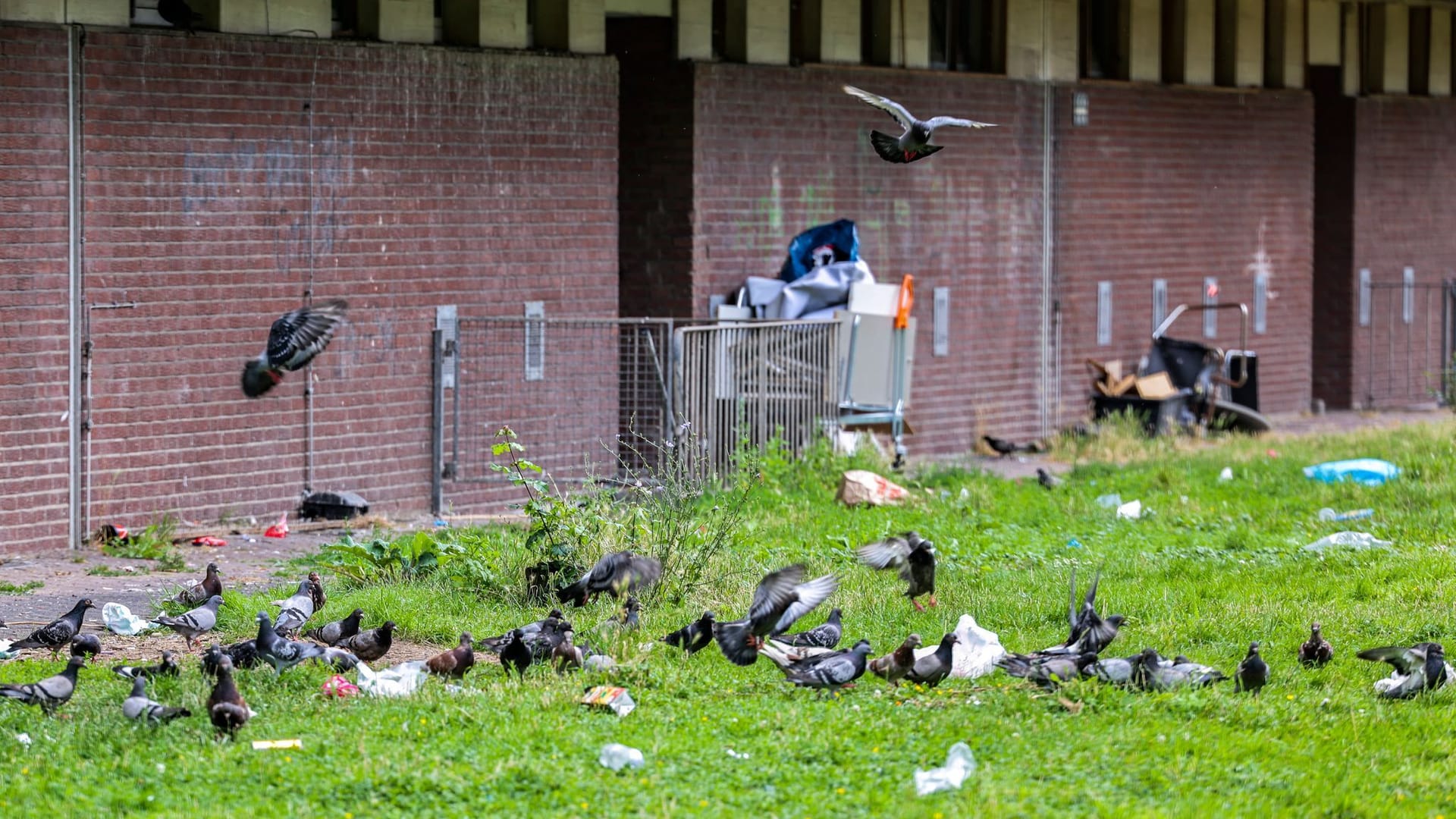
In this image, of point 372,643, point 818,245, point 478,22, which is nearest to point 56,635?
point 372,643

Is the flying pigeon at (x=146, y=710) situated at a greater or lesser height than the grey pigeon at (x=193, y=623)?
lesser

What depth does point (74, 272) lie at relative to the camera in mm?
12898

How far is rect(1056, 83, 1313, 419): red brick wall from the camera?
20.7 m

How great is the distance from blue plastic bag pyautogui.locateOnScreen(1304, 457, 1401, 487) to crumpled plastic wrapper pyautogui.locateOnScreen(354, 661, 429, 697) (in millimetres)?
9296

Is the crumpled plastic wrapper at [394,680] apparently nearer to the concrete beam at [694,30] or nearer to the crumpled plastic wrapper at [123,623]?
the crumpled plastic wrapper at [123,623]

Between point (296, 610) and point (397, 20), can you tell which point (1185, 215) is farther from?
point (296, 610)

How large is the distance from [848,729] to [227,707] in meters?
2.52

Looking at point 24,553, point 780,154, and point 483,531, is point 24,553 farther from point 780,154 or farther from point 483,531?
point 780,154

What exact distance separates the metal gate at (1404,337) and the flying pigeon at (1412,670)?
55.1 ft

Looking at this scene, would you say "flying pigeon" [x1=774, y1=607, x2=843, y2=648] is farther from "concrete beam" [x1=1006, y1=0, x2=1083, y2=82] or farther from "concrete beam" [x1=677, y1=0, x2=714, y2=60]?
"concrete beam" [x1=1006, y1=0, x2=1083, y2=82]

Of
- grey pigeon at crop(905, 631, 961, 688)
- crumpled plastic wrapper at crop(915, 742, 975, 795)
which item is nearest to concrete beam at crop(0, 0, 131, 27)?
grey pigeon at crop(905, 631, 961, 688)

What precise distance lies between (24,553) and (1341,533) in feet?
29.1

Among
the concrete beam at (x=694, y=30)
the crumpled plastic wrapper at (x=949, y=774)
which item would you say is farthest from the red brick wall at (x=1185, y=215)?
the crumpled plastic wrapper at (x=949, y=774)

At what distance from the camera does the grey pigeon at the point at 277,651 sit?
8758 millimetres
